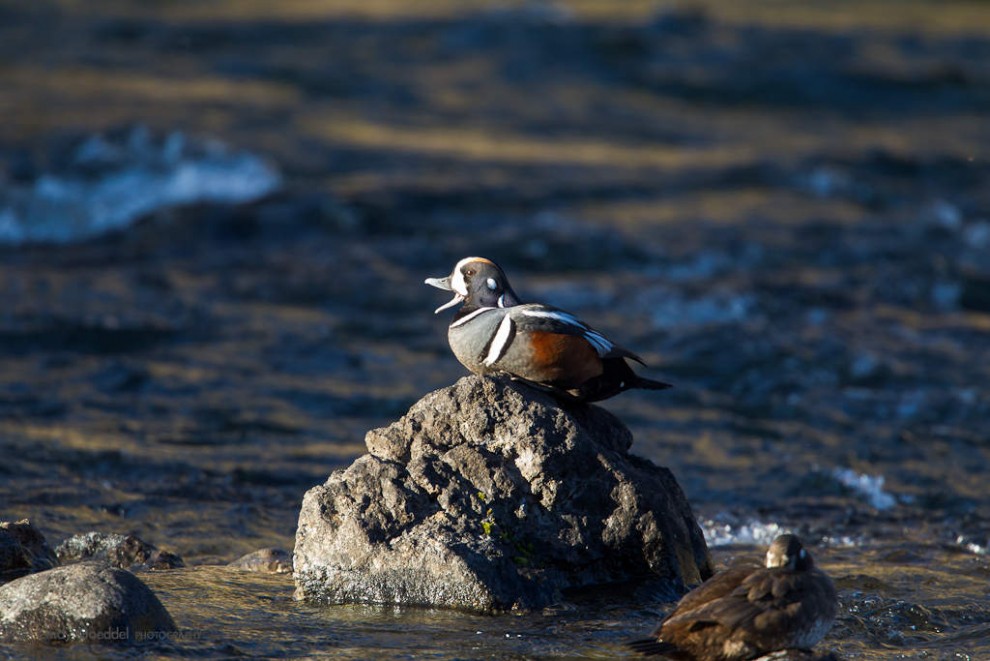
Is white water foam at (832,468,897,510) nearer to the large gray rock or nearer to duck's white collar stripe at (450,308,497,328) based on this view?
the large gray rock

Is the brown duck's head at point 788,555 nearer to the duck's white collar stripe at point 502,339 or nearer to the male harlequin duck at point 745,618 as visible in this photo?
the male harlequin duck at point 745,618

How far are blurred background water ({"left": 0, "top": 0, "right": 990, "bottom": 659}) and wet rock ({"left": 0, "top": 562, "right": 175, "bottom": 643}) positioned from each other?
0.16 m

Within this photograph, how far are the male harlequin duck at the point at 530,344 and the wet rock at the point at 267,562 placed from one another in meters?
1.39

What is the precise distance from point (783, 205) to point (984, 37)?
11039 mm

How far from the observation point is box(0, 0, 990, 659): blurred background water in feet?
27.4

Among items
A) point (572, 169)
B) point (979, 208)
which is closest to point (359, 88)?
point (572, 169)

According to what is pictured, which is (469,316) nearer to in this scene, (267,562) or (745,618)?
(267,562)

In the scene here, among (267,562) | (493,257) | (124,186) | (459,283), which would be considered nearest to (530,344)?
(459,283)

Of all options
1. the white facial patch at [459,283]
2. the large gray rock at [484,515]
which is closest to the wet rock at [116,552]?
the large gray rock at [484,515]

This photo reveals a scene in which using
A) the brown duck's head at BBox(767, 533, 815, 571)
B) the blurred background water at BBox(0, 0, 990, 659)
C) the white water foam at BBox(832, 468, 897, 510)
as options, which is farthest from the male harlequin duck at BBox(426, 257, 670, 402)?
the white water foam at BBox(832, 468, 897, 510)

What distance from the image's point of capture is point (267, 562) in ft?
22.6

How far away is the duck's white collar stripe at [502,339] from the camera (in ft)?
20.7

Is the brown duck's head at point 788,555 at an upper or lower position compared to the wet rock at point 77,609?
→ upper

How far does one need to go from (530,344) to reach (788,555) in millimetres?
1533
